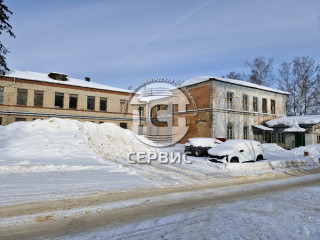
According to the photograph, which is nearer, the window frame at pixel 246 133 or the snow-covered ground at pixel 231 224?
the snow-covered ground at pixel 231 224

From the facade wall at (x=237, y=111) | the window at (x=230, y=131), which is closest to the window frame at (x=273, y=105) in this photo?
the facade wall at (x=237, y=111)

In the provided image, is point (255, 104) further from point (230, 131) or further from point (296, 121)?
point (230, 131)

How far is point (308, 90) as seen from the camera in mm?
40125

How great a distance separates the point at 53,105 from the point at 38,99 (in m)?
1.94

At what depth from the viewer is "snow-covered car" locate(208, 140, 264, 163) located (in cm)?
1288

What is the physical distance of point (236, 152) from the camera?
13.1 m

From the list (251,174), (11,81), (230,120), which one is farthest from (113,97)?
(251,174)

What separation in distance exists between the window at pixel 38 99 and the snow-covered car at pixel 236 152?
2487 cm

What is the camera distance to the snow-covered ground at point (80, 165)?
25.2 ft

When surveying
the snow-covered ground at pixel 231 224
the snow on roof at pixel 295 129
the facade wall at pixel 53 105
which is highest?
the facade wall at pixel 53 105

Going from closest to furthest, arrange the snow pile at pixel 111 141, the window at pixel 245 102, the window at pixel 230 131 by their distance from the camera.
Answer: the snow pile at pixel 111 141, the window at pixel 230 131, the window at pixel 245 102

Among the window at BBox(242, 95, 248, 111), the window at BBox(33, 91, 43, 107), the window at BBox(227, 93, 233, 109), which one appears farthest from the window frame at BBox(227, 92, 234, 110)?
the window at BBox(33, 91, 43, 107)

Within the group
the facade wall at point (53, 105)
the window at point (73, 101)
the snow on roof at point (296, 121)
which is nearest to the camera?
the snow on roof at point (296, 121)

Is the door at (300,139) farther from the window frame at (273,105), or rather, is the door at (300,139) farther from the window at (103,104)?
the window at (103,104)
